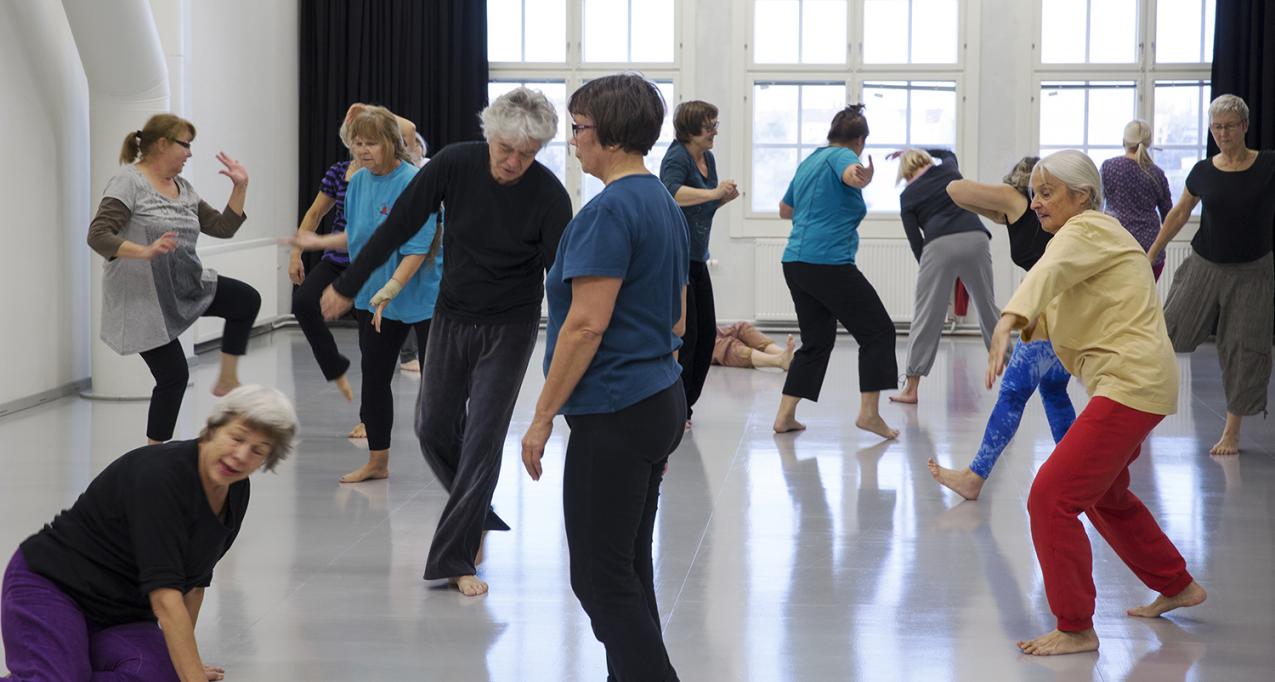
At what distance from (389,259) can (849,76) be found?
650 cm

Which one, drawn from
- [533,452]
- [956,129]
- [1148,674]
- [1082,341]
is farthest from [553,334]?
[956,129]

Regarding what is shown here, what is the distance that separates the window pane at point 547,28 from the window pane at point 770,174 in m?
1.69

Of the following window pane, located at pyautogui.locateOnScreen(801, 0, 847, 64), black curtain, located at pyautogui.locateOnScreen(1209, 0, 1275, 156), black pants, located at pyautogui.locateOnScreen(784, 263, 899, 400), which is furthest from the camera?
window pane, located at pyautogui.locateOnScreen(801, 0, 847, 64)

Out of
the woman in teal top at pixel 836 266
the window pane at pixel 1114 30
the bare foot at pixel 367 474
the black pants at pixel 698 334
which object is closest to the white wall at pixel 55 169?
the bare foot at pixel 367 474

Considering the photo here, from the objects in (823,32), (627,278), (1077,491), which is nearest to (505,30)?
(823,32)

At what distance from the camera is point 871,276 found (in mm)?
10828

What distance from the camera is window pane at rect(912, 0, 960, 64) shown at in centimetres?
1080

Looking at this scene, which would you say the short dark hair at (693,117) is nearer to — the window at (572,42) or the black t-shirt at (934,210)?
the black t-shirt at (934,210)

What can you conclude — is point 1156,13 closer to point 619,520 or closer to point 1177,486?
point 1177,486

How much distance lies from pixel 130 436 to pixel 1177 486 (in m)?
4.25

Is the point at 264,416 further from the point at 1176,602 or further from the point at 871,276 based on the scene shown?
the point at 871,276

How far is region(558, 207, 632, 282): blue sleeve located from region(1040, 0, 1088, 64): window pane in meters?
Result: 8.93

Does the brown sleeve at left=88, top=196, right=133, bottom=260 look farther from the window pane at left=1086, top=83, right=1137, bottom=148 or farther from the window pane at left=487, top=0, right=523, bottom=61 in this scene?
the window pane at left=1086, top=83, right=1137, bottom=148

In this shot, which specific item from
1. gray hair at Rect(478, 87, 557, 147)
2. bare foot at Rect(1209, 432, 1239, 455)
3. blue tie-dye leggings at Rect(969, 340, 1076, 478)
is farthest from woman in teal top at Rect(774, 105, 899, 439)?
gray hair at Rect(478, 87, 557, 147)
